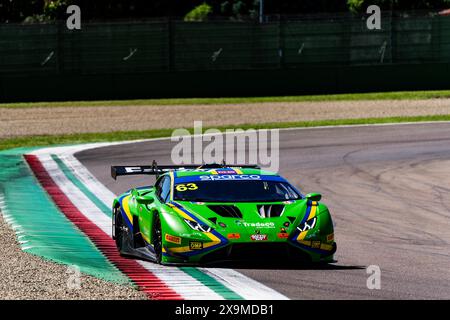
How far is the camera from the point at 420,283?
1190 cm

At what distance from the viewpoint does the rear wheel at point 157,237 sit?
1330 centimetres

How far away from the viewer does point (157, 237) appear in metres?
13.5

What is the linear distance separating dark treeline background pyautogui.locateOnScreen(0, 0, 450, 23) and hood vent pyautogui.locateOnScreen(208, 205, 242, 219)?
44.5 meters

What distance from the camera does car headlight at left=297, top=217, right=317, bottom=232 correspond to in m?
13.0

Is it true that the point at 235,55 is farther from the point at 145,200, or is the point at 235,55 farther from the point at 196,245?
the point at 196,245

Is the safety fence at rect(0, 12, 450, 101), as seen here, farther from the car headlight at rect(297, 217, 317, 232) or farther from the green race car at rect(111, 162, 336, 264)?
the car headlight at rect(297, 217, 317, 232)

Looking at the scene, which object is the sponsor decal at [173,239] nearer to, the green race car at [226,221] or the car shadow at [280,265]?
the green race car at [226,221]

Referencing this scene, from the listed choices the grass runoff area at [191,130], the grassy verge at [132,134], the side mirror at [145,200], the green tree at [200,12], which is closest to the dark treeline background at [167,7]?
the green tree at [200,12]

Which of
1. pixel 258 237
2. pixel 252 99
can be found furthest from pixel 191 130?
pixel 258 237
